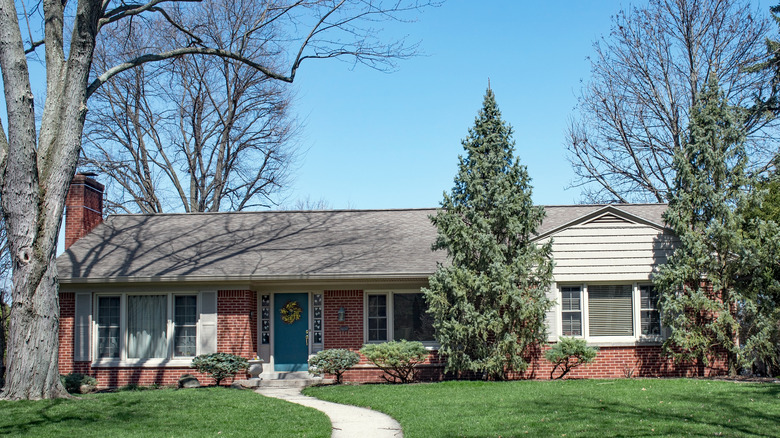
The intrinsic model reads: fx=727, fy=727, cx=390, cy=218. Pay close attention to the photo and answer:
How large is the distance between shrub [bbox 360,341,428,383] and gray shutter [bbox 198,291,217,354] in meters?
3.64

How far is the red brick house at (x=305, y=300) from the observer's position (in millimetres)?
16266

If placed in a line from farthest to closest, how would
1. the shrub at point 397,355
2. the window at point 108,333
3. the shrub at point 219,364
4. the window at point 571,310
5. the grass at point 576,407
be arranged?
the window at point 108,333
the window at point 571,310
the shrub at point 219,364
the shrub at point 397,355
the grass at point 576,407

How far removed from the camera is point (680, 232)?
15664 mm

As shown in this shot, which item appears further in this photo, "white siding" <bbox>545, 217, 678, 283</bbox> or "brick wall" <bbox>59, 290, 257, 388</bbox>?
"brick wall" <bbox>59, 290, 257, 388</bbox>

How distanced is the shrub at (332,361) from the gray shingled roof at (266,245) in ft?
5.71

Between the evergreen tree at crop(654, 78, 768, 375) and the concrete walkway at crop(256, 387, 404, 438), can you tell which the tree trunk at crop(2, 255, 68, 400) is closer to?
the concrete walkway at crop(256, 387, 404, 438)

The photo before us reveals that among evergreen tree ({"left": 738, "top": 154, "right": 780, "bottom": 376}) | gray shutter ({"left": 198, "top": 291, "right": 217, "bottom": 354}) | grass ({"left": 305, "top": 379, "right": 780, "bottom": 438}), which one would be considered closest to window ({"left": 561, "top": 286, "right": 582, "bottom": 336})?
grass ({"left": 305, "top": 379, "right": 780, "bottom": 438})

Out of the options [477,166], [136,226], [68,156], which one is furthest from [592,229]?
[136,226]

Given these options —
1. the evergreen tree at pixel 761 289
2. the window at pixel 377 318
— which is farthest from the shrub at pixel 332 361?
the evergreen tree at pixel 761 289

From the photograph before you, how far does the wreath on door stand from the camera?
1748 cm

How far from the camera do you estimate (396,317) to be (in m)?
17.1

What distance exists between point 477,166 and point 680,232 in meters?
4.59

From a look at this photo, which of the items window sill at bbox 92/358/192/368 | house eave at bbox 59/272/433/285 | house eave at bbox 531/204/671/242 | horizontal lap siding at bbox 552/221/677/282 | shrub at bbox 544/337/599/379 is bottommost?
window sill at bbox 92/358/192/368

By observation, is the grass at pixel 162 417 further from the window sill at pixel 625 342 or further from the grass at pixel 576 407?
the window sill at pixel 625 342
